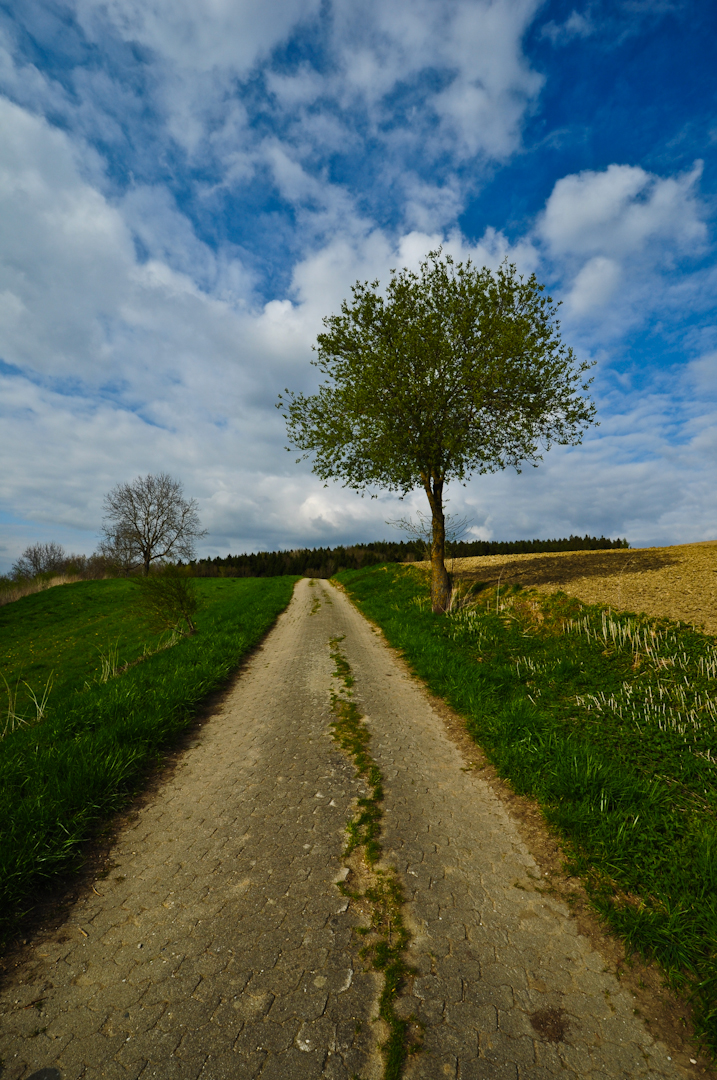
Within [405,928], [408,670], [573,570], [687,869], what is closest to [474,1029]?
[405,928]

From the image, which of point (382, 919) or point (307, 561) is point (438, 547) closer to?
point (382, 919)

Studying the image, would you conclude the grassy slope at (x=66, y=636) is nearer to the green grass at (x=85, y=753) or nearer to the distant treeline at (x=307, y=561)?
the green grass at (x=85, y=753)

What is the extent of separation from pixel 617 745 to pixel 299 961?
15.9 feet

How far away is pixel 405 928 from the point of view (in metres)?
3.22

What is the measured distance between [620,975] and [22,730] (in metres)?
7.76

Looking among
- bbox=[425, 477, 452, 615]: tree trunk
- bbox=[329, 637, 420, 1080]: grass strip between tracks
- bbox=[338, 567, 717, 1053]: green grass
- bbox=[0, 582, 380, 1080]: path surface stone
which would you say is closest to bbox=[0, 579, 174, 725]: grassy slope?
bbox=[0, 582, 380, 1080]: path surface stone

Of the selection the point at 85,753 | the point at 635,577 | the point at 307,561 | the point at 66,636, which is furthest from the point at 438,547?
the point at 307,561

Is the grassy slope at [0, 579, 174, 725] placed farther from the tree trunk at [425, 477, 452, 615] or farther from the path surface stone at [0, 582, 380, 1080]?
the tree trunk at [425, 477, 452, 615]

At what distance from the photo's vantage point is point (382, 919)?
3279 mm

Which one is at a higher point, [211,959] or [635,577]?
[635,577]

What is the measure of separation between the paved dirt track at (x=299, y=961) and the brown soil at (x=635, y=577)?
8552 mm

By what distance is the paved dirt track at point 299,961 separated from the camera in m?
2.41

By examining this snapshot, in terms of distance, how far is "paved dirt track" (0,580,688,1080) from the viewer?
2.41 m

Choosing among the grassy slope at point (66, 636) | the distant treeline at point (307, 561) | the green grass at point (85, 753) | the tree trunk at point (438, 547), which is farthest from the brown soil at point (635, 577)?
the distant treeline at point (307, 561)
